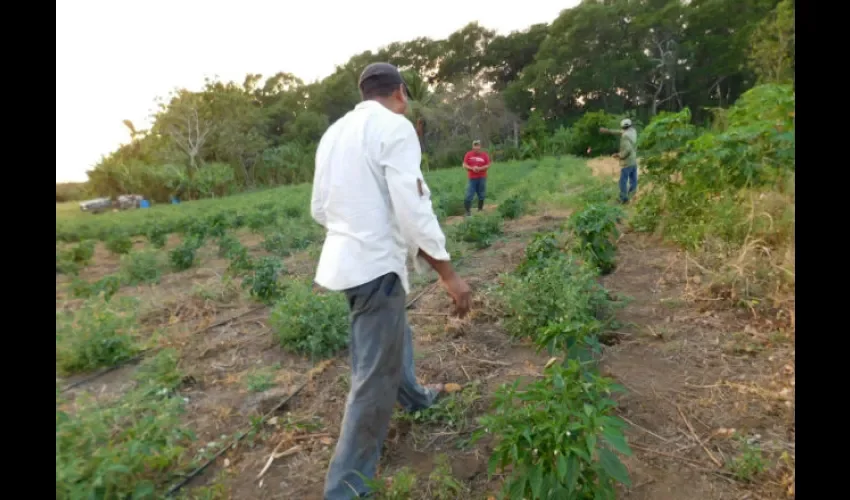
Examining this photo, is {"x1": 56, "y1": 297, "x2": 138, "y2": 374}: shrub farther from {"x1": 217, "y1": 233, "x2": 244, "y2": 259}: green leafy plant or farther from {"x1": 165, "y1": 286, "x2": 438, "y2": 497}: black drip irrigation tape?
{"x1": 217, "y1": 233, "x2": 244, "y2": 259}: green leafy plant

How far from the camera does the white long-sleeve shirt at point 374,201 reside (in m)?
2.01

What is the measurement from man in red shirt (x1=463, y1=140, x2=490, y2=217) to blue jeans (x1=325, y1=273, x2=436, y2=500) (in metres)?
8.19

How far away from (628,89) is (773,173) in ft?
90.4

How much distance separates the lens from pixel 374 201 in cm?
208

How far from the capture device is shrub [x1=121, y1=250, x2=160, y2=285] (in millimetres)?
5707


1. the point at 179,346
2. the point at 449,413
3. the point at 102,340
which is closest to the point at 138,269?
the point at 179,346

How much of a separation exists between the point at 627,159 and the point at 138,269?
7.79m

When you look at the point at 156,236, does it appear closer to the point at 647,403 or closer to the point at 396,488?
the point at 396,488

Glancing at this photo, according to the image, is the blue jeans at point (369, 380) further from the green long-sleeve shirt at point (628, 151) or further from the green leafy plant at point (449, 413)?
the green long-sleeve shirt at point (628, 151)

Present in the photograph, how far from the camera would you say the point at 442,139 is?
880 inches

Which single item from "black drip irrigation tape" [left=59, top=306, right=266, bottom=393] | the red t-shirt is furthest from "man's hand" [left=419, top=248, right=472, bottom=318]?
the red t-shirt

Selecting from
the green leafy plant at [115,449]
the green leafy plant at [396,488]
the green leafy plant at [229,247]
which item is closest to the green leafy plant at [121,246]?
the green leafy plant at [229,247]

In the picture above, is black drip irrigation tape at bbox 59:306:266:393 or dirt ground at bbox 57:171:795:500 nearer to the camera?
dirt ground at bbox 57:171:795:500

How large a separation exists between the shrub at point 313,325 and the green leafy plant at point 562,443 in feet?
6.48
